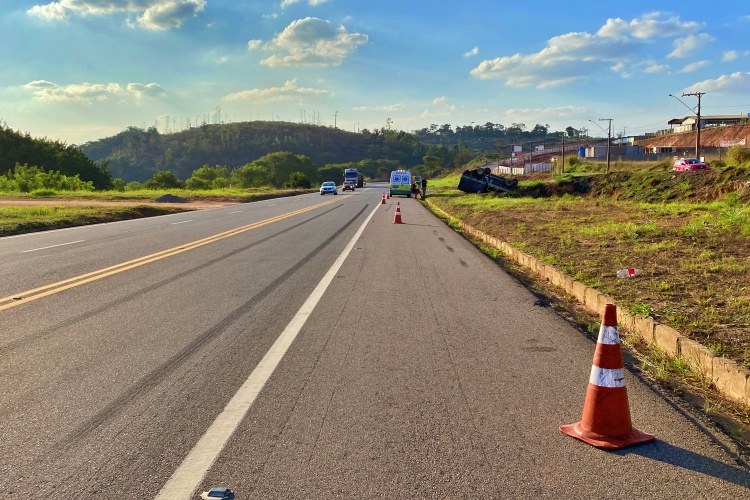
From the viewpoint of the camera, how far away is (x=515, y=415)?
432cm

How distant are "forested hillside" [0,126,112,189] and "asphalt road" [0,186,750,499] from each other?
101 meters

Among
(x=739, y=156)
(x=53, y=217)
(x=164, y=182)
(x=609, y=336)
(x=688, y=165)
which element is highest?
(x=739, y=156)

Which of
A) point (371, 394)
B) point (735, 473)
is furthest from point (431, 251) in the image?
point (735, 473)

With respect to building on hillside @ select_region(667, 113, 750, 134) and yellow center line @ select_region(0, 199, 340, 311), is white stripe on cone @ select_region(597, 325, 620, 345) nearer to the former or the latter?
yellow center line @ select_region(0, 199, 340, 311)

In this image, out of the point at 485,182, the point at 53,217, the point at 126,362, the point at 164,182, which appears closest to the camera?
the point at 126,362

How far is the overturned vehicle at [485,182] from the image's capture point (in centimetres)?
4319

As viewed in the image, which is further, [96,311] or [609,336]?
[96,311]

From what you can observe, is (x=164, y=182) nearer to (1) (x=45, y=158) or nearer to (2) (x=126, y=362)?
(1) (x=45, y=158)

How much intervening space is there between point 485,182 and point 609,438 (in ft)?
141

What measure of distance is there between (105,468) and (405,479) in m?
1.70

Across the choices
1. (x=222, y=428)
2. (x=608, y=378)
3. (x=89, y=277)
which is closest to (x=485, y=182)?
(x=89, y=277)

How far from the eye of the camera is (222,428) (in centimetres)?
405

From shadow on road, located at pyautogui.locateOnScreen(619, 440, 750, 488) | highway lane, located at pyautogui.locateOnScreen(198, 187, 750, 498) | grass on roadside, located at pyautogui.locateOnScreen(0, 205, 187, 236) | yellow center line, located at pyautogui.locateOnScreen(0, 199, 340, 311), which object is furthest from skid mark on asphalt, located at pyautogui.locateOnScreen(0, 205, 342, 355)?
grass on roadside, located at pyautogui.locateOnScreen(0, 205, 187, 236)

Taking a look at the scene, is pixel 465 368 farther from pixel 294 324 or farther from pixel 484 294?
pixel 484 294
